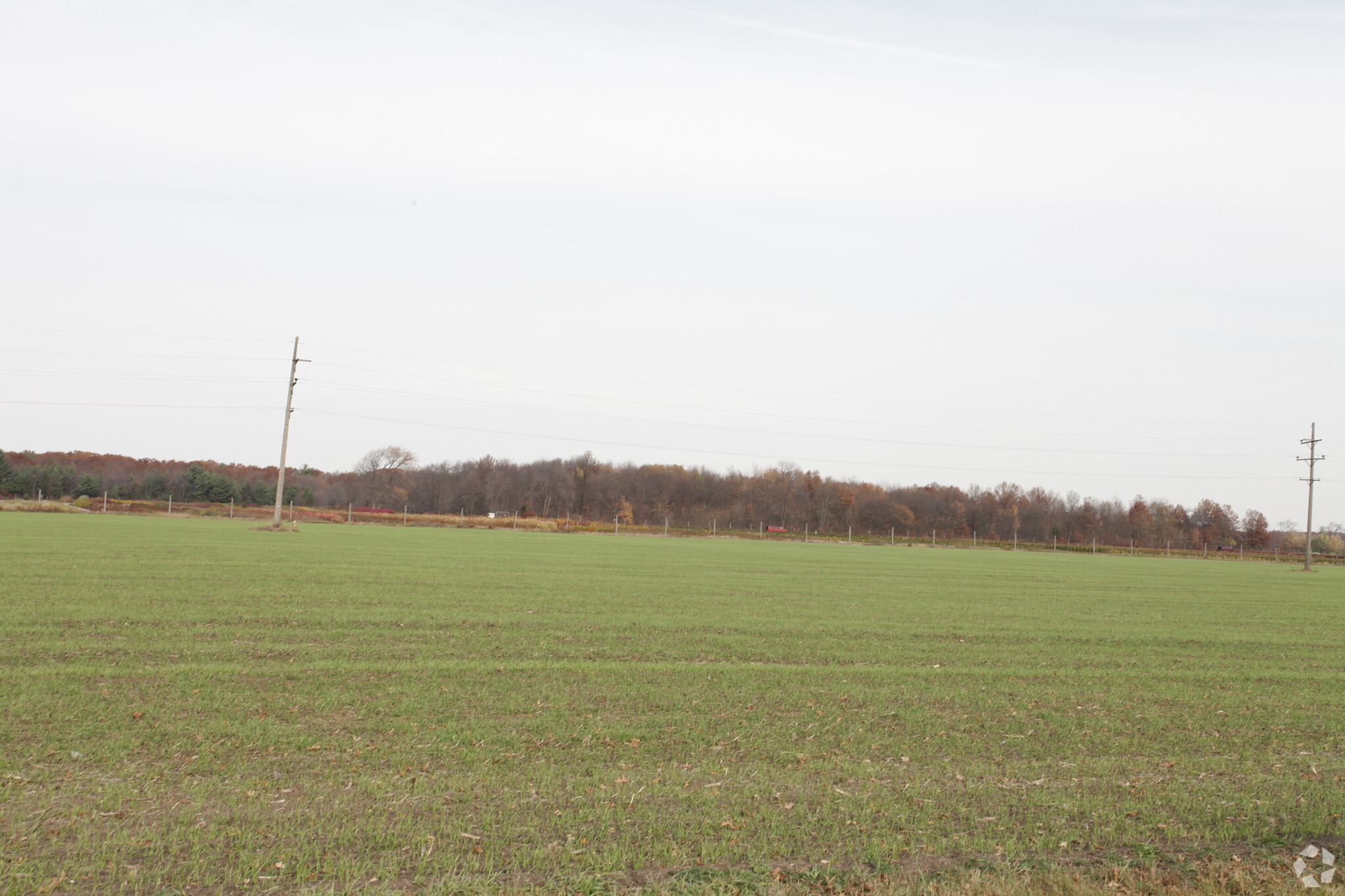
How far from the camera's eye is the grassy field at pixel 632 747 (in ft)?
17.9

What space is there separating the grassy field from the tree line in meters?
101

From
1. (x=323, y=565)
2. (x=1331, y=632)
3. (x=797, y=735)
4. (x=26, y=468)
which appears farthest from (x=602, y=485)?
(x=797, y=735)

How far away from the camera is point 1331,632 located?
63.3 ft

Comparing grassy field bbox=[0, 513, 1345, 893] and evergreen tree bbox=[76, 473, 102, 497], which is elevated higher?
grassy field bbox=[0, 513, 1345, 893]

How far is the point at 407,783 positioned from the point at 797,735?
12.0 ft

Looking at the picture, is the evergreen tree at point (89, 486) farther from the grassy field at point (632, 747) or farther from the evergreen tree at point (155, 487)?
the grassy field at point (632, 747)

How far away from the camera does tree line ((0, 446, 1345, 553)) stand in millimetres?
120562

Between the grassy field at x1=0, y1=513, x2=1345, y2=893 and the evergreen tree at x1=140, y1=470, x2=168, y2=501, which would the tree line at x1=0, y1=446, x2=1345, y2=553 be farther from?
the grassy field at x1=0, y1=513, x2=1345, y2=893

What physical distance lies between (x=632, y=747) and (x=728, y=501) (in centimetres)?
12130

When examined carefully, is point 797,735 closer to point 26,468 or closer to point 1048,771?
point 1048,771

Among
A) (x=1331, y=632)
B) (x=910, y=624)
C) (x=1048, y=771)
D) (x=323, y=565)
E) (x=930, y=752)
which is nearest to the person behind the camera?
(x=1048, y=771)

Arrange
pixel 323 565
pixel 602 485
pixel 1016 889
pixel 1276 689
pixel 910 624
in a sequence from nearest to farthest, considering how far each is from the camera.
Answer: pixel 1016 889 < pixel 1276 689 < pixel 910 624 < pixel 323 565 < pixel 602 485

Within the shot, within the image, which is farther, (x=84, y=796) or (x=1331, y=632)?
(x=1331, y=632)

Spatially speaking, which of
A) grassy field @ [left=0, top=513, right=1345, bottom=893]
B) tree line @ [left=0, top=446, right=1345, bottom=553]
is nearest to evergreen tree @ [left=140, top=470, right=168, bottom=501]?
tree line @ [left=0, top=446, right=1345, bottom=553]
